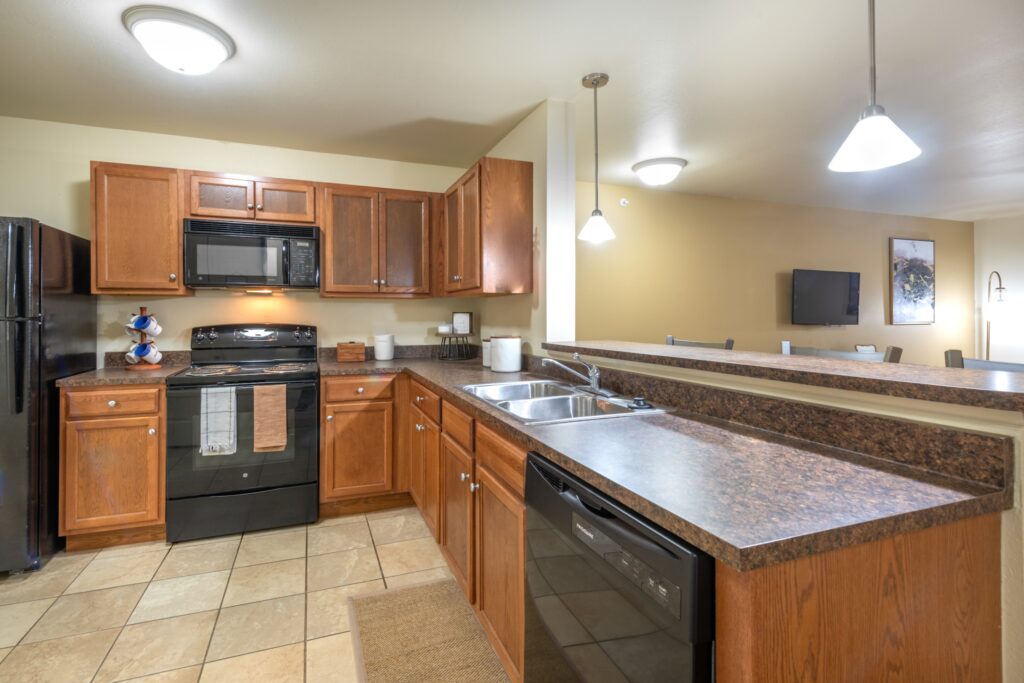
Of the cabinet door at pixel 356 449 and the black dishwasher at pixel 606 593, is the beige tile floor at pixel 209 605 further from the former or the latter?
the black dishwasher at pixel 606 593

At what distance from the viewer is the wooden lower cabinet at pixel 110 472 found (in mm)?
2469

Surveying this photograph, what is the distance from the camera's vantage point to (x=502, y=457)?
5.13ft

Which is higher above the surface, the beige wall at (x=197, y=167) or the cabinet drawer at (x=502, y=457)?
the beige wall at (x=197, y=167)

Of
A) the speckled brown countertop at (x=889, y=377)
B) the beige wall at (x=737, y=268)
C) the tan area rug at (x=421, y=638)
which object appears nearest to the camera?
the speckled brown countertop at (x=889, y=377)

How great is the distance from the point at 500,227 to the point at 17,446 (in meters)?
2.52

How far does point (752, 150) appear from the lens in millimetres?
3516

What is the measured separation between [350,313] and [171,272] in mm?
1091

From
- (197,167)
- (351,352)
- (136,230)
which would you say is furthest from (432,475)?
(197,167)

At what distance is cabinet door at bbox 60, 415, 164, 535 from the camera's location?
247cm

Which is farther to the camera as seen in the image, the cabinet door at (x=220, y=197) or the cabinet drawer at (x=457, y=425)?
the cabinet door at (x=220, y=197)

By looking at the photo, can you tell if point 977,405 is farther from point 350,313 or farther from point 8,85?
point 8,85

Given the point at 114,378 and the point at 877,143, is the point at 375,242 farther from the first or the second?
the point at 877,143

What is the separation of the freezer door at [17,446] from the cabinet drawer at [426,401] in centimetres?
176

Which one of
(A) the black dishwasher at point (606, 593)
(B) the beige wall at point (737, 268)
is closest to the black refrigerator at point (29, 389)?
(A) the black dishwasher at point (606, 593)
